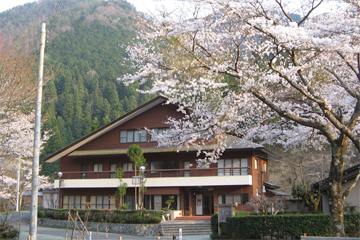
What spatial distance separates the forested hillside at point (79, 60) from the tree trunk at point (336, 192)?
37723 mm

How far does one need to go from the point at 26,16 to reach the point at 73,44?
29.4 m

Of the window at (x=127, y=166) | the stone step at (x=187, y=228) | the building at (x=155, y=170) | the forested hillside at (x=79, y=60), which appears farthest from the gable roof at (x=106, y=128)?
the forested hillside at (x=79, y=60)

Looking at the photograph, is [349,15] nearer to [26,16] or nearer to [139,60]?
[139,60]

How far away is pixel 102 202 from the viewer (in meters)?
32.2

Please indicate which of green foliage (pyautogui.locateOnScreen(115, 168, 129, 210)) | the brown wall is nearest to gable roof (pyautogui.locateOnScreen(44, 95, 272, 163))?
the brown wall

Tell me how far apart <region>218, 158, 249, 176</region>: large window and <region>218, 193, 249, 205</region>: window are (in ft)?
5.33

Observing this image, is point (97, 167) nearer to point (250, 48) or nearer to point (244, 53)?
point (244, 53)

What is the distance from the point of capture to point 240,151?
97.1ft

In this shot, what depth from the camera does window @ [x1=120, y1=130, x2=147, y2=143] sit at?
32344mm

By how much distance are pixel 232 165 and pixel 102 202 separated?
1154 centimetres

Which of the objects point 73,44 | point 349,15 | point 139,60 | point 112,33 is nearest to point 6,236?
point 139,60

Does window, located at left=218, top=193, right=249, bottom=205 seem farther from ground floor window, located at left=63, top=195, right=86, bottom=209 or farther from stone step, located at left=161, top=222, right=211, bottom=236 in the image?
ground floor window, located at left=63, top=195, right=86, bottom=209

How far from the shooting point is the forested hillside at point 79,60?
221 feet

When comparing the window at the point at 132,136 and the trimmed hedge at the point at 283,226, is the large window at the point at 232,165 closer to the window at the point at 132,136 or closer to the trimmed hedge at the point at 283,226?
the window at the point at 132,136
